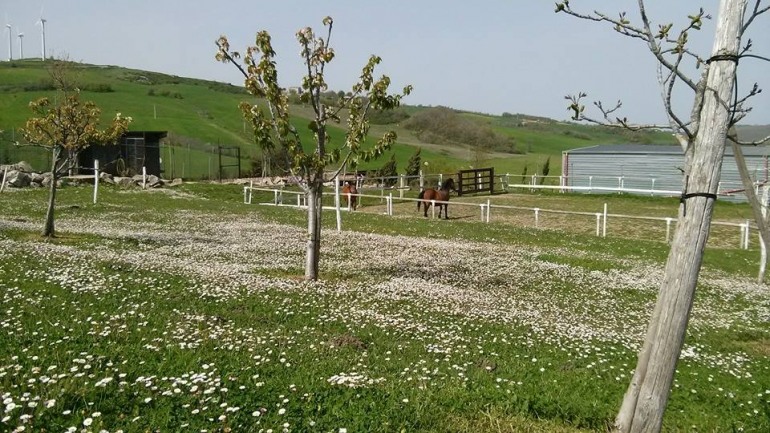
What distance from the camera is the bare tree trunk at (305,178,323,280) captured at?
14891mm

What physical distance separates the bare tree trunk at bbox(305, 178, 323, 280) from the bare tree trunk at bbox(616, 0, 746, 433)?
1013 cm

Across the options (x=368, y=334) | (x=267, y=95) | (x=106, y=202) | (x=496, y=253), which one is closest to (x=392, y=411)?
(x=368, y=334)

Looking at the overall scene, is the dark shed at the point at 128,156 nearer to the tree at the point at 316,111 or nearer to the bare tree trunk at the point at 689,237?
the tree at the point at 316,111

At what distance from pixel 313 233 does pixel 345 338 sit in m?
5.63

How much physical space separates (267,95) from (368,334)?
294 inches

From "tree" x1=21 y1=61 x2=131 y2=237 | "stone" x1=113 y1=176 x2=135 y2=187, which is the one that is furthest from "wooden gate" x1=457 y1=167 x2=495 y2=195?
"tree" x1=21 y1=61 x2=131 y2=237

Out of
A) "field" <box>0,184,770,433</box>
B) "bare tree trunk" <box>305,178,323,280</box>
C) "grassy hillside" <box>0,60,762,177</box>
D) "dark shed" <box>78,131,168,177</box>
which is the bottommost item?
"field" <box>0,184,770,433</box>

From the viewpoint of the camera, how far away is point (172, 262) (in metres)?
16.0

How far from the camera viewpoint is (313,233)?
48.9 ft

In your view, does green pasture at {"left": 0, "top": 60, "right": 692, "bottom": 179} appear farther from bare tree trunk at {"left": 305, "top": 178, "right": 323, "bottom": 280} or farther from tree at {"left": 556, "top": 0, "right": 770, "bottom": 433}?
tree at {"left": 556, "top": 0, "right": 770, "bottom": 433}

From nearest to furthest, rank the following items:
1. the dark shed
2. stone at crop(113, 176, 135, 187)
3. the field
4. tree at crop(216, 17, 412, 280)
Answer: the field
tree at crop(216, 17, 412, 280)
stone at crop(113, 176, 135, 187)
the dark shed

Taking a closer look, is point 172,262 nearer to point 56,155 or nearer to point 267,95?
point 267,95

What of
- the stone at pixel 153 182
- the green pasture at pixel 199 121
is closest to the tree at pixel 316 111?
the stone at pixel 153 182

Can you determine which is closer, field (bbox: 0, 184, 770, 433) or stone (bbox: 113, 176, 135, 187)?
field (bbox: 0, 184, 770, 433)
